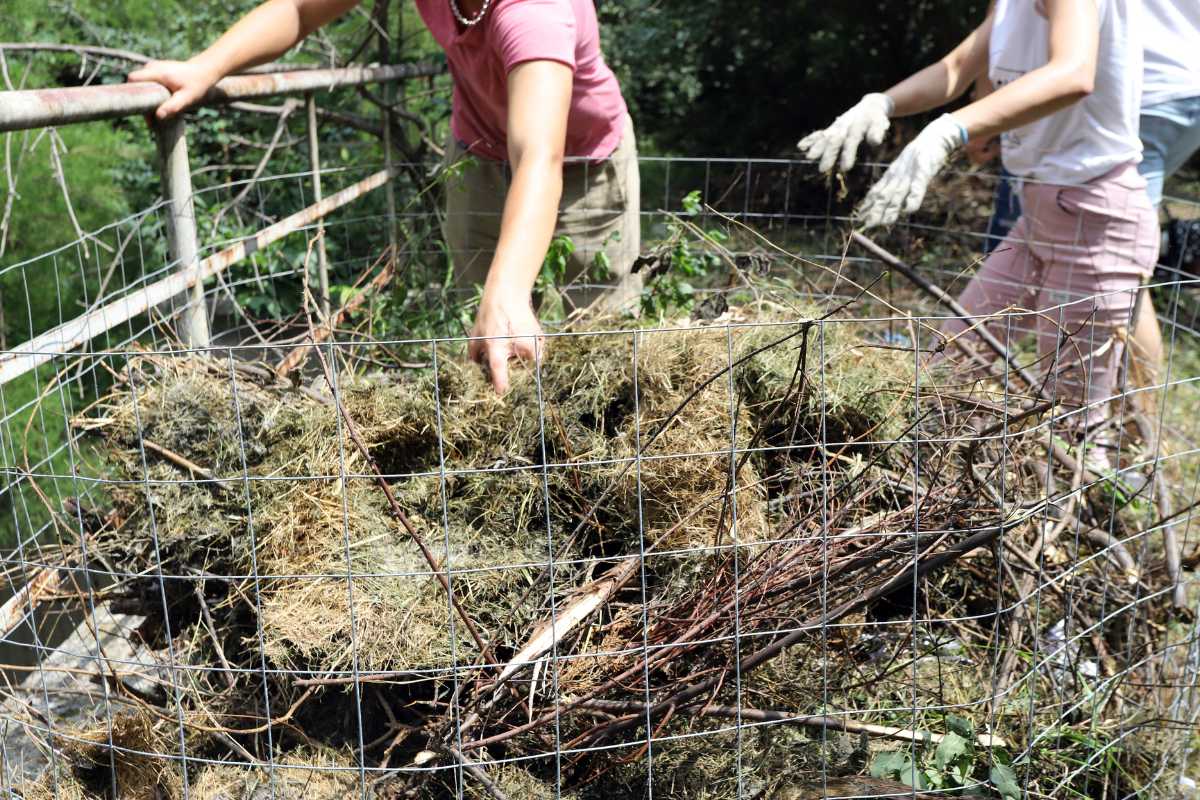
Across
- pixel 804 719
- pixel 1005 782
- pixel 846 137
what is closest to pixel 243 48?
pixel 846 137

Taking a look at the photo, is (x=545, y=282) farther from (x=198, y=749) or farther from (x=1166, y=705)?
(x=1166, y=705)

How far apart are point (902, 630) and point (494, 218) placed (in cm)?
149

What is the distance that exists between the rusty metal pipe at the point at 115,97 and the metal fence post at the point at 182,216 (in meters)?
0.10

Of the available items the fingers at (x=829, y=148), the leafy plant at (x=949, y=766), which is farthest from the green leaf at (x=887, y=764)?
the fingers at (x=829, y=148)

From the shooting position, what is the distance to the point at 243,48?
8.31 ft

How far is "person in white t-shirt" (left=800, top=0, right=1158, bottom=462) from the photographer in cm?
233

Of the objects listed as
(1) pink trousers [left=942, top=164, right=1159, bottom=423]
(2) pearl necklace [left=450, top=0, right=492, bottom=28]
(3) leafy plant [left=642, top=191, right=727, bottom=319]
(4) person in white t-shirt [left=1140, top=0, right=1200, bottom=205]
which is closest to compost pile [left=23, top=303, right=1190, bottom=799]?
(3) leafy plant [left=642, top=191, right=727, bottom=319]

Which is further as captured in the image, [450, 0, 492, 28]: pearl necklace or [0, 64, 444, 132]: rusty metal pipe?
[450, 0, 492, 28]: pearl necklace

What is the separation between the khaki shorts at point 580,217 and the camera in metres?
2.84

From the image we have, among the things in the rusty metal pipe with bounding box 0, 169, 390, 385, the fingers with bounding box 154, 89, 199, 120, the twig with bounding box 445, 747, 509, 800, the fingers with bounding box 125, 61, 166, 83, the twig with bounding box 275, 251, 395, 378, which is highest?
the fingers with bounding box 125, 61, 166, 83

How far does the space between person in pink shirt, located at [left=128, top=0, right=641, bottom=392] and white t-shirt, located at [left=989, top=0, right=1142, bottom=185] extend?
0.96 metres

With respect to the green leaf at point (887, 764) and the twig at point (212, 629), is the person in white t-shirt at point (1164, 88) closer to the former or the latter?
the green leaf at point (887, 764)

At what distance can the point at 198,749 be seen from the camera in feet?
6.19

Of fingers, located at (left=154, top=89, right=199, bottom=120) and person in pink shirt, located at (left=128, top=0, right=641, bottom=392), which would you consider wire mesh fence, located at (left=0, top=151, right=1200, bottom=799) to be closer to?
person in pink shirt, located at (left=128, top=0, right=641, bottom=392)
